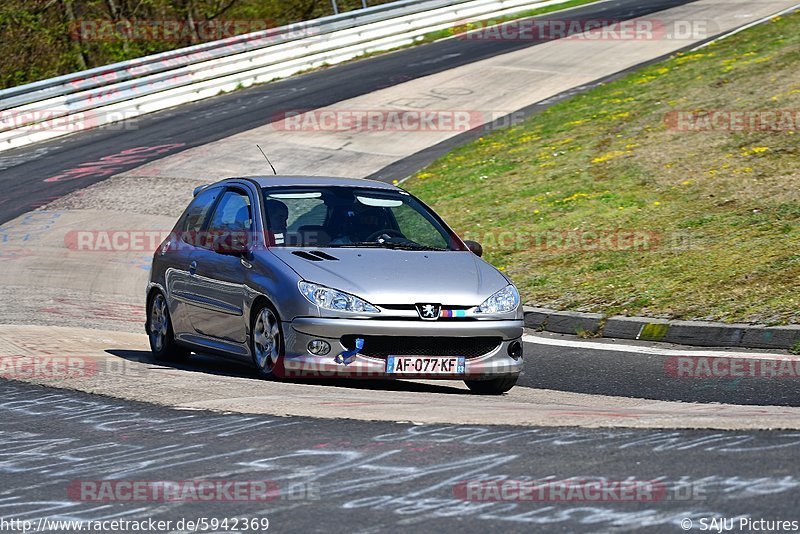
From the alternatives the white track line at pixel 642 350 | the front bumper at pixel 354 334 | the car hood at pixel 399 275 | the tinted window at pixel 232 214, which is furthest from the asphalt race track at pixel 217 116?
the front bumper at pixel 354 334

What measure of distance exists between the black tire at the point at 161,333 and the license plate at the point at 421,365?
8.69ft

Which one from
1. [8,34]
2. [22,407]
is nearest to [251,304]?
[22,407]

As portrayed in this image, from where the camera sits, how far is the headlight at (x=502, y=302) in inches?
352

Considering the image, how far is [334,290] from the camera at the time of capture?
8734 millimetres

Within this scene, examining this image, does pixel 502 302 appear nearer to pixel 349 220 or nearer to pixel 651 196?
pixel 349 220

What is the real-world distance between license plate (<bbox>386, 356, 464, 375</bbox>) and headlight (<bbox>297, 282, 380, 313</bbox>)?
14.5 inches

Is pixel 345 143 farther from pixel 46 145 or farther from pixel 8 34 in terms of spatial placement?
pixel 8 34

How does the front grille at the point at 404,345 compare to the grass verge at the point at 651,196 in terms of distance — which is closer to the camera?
the front grille at the point at 404,345

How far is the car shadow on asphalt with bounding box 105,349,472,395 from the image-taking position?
30.0 feet

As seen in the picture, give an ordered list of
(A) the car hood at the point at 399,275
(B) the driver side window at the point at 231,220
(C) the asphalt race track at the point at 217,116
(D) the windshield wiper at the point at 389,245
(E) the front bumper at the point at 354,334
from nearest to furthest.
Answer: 1. (E) the front bumper at the point at 354,334
2. (A) the car hood at the point at 399,275
3. (D) the windshield wiper at the point at 389,245
4. (B) the driver side window at the point at 231,220
5. (C) the asphalt race track at the point at 217,116

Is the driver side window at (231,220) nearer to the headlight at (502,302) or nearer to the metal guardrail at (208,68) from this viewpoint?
the headlight at (502,302)

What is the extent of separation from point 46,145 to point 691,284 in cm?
1762

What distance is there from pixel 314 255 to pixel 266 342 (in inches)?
27.9

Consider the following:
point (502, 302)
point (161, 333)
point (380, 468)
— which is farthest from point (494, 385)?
point (380, 468)
